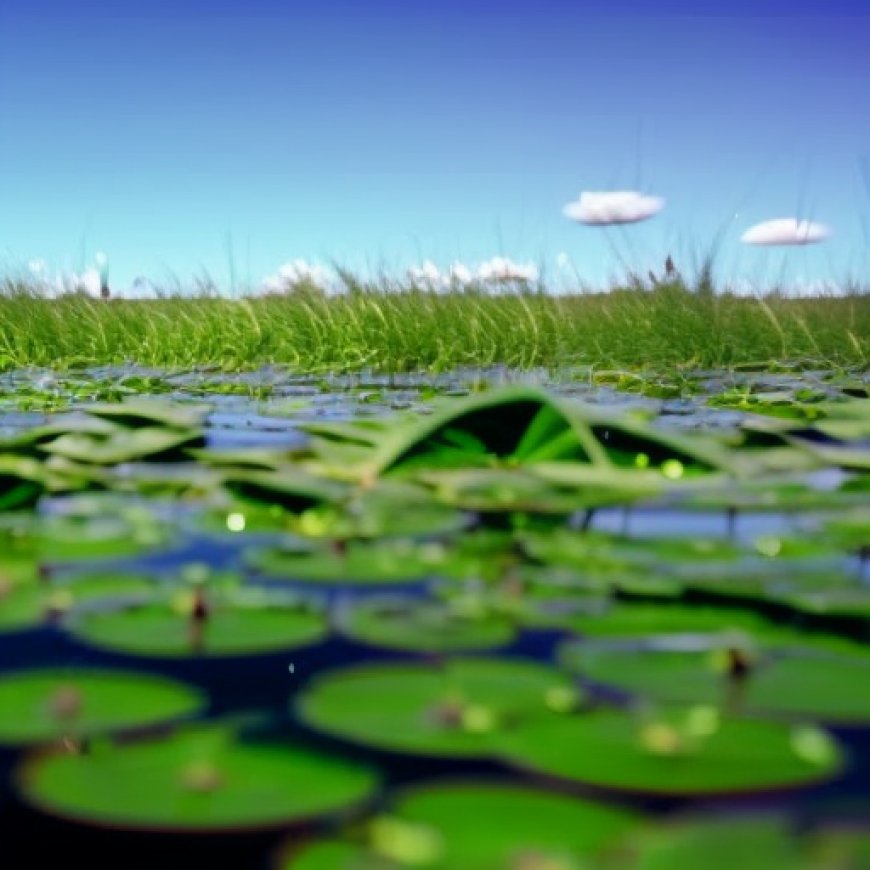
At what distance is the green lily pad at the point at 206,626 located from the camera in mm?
769

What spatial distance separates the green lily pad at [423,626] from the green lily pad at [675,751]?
0.54 feet

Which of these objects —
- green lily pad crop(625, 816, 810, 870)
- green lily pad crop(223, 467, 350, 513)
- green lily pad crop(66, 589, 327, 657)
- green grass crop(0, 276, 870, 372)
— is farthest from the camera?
green grass crop(0, 276, 870, 372)

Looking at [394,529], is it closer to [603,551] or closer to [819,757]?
[603,551]

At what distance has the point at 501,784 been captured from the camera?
542 mm

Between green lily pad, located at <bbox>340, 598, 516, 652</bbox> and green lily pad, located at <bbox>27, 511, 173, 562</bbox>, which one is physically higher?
green lily pad, located at <bbox>27, 511, 173, 562</bbox>

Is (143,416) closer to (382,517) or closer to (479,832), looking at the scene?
(382,517)

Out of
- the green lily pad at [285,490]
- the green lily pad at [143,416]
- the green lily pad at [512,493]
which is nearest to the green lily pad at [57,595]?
the green lily pad at [285,490]

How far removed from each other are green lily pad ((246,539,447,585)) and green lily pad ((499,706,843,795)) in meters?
0.38

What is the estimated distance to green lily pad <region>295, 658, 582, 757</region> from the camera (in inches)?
23.5

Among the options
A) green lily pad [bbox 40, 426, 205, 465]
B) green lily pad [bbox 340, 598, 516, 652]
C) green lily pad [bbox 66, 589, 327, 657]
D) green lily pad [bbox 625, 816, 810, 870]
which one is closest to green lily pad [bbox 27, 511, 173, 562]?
green lily pad [bbox 66, 589, 327, 657]

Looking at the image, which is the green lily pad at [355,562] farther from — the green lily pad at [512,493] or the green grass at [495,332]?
the green grass at [495,332]

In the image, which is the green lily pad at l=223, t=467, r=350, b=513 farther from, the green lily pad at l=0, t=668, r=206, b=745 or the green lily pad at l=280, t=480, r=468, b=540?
the green lily pad at l=0, t=668, r=206, b=745

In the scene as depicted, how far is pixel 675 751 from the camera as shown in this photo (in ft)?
1.89

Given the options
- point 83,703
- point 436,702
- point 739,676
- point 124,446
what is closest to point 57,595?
point 83,703
